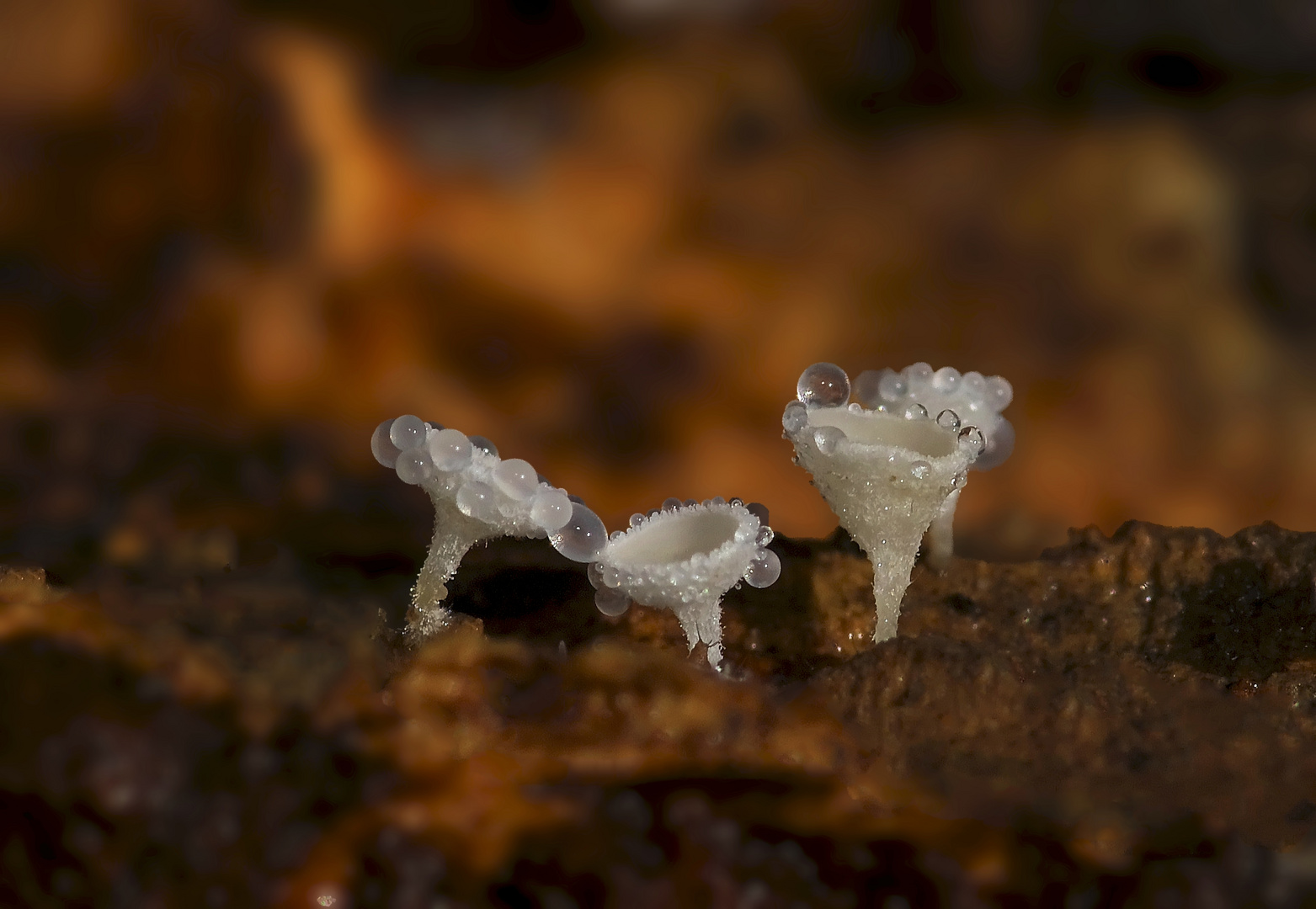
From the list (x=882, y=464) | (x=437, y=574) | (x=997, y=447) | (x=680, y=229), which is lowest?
(x=437, y=574)

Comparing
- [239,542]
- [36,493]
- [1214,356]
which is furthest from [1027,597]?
[36,493]

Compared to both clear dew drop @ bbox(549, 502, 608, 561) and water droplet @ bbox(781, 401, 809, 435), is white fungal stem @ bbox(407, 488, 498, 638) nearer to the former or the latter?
clear dew drop @ bbox(549, 502, 608, 561)

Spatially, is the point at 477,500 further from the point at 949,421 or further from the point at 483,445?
the point at 949,421

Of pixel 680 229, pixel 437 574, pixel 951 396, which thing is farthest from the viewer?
pixel 680 229

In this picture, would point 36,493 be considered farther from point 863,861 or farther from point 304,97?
point 863,861

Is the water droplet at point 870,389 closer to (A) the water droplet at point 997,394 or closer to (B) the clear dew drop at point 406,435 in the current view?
(A) the water droplet at point 997,394

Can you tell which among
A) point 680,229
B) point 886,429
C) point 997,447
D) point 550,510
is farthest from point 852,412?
point 680,229

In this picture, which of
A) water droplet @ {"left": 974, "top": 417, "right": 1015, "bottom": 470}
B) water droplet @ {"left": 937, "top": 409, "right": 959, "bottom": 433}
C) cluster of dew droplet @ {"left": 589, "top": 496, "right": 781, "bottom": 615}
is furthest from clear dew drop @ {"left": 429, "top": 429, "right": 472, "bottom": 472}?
water droplet @ {"left": 974, "top": 417, "right": 1015, "bottom": 470}
